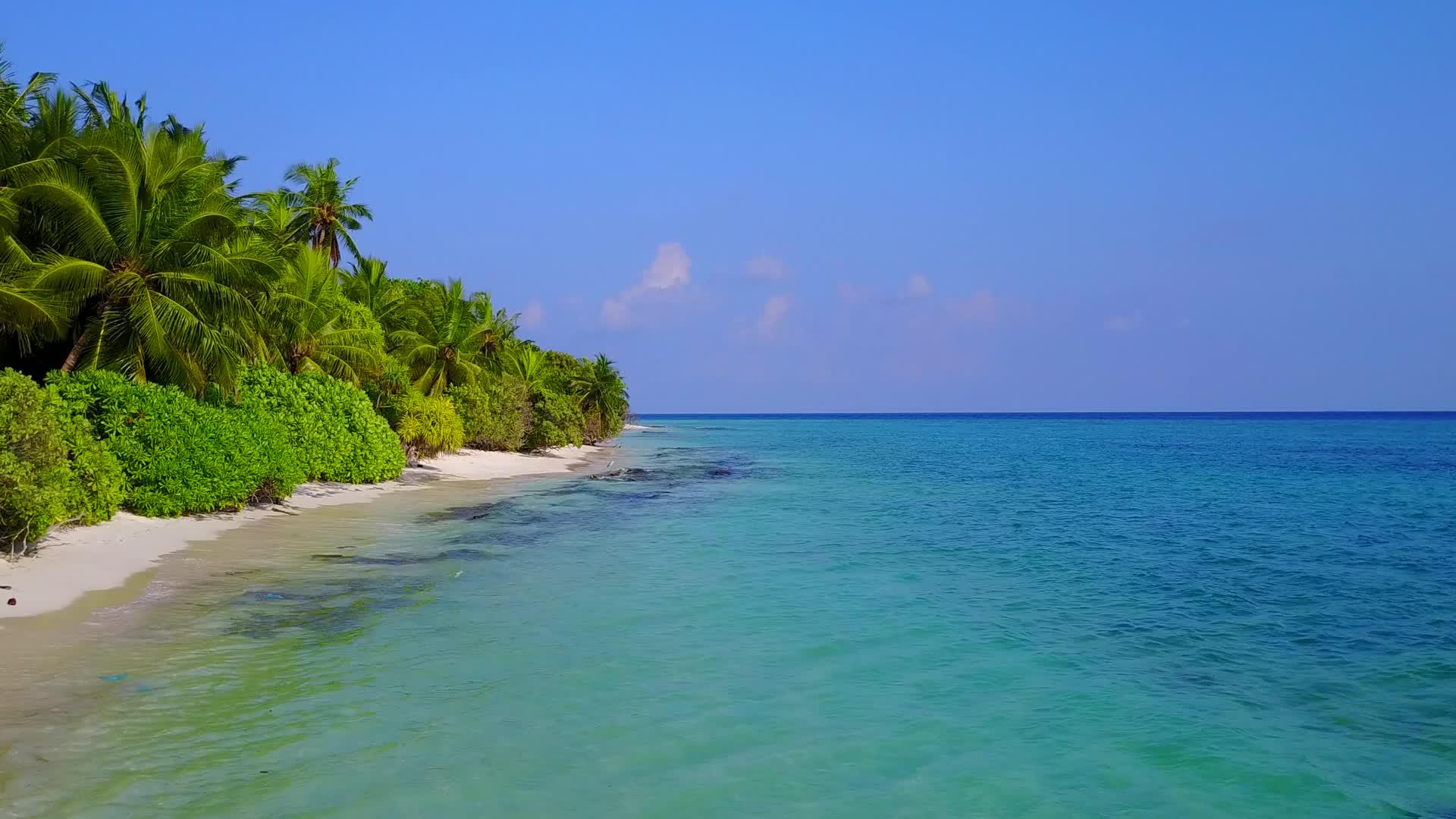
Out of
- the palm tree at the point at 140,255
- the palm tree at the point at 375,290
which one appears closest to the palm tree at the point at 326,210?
the palm tree at the point at 375,290

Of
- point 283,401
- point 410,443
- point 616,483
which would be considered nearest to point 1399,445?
point 616,483

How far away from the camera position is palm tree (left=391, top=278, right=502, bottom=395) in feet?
137

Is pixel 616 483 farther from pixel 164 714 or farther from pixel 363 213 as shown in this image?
pixel 164 714

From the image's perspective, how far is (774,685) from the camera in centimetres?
924

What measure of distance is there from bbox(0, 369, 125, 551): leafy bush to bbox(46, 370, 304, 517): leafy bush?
169 cm

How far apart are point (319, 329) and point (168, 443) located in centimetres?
1338

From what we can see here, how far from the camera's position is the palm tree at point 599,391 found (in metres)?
68.0

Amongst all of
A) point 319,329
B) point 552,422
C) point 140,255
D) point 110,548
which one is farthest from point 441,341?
point 110,548

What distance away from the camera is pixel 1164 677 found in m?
10.0

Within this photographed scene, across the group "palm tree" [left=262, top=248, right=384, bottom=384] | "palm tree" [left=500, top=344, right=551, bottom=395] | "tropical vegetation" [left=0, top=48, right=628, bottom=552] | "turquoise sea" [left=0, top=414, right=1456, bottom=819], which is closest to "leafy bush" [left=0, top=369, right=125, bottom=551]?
"tropical vegetation" [left=0, top=48, right=628, bottom=552]

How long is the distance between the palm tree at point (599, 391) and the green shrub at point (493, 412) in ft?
44.5

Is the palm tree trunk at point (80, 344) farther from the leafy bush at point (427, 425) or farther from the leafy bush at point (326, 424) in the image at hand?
the leafy bush at point (427, 425)

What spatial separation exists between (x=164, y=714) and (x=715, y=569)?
32.8ft

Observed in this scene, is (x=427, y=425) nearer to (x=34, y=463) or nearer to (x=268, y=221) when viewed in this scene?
(x=268, y=221)
